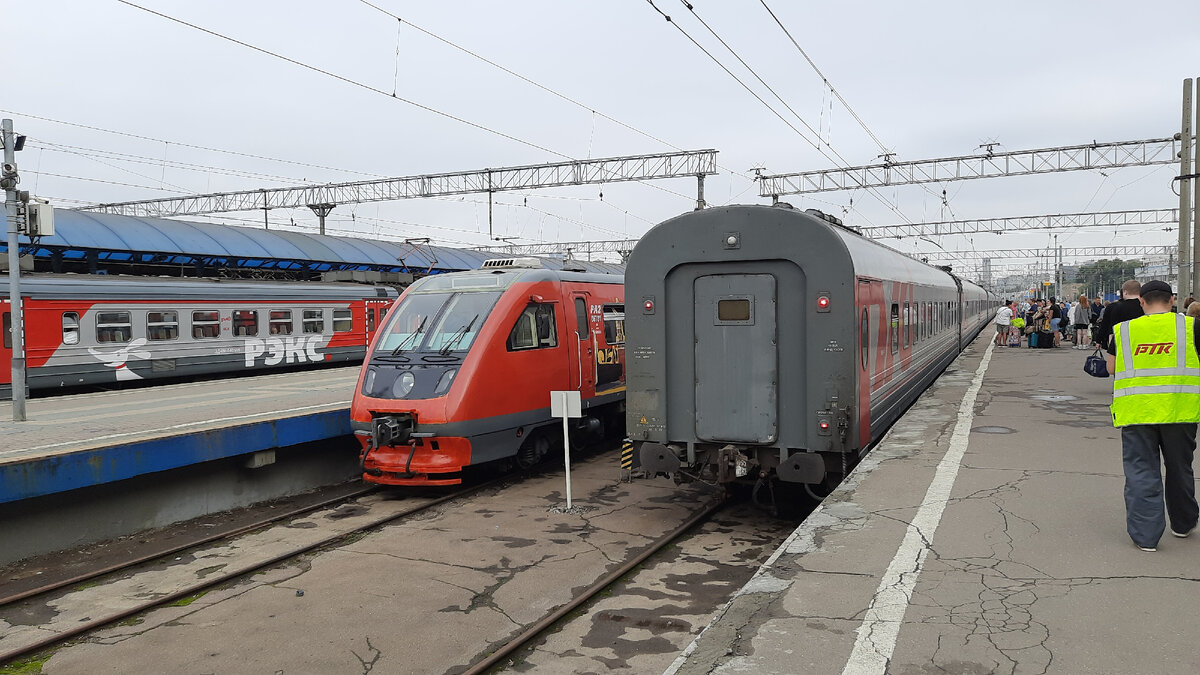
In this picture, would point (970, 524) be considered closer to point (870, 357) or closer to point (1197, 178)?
point (870, 357)

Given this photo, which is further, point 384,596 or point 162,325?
point 162,325

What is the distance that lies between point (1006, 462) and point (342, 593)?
6611mm

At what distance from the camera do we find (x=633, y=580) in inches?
285

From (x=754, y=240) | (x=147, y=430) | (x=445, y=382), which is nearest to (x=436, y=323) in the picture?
(x=445, y=382)

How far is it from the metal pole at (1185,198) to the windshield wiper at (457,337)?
1690 cm

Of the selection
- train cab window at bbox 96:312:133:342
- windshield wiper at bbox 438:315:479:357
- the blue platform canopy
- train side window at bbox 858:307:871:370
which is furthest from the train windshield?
train cab window at bbox 96:312:133:342

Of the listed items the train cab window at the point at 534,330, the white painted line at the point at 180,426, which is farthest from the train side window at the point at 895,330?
the white painted line at the point at 180,426

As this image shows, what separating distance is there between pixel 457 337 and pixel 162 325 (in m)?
10.8

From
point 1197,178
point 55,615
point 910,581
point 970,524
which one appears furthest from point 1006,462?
point 1197,178

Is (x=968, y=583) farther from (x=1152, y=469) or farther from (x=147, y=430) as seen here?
(x=147, y=430)

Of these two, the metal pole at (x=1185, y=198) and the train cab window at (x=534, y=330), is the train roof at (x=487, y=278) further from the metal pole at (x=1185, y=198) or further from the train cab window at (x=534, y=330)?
the metal pole at (x=1185, y=198)

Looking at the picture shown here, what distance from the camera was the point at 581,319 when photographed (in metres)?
12.4

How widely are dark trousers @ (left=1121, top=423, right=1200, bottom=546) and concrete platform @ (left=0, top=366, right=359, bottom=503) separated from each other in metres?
9.33

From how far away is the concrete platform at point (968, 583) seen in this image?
13.6 feet
